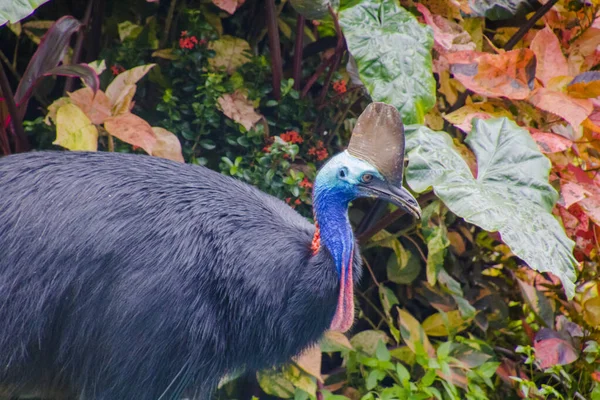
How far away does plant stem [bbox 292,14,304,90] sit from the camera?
273cm

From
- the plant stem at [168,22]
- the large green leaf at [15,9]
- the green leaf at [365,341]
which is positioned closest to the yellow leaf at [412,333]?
the green leaf at [365,341]

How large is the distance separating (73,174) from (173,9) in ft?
3.55

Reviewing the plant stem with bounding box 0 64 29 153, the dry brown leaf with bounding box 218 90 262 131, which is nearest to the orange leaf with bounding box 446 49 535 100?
the dry brown leaf with bounding box 218 90 262 131

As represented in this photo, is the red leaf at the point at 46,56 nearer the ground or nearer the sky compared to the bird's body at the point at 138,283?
nearer the sky

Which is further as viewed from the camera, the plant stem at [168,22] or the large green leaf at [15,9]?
the plant stem at [168,22]

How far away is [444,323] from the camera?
9.25 ft

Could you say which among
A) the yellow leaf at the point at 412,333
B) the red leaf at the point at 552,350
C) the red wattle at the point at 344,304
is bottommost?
the red leaf at the point at 552,350

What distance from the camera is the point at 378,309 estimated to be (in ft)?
9.99

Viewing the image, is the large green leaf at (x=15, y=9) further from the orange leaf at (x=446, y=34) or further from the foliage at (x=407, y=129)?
the orange leaf at (x=446, y=34)

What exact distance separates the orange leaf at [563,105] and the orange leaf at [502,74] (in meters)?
0.04

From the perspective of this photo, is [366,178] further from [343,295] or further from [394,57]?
[394,57]

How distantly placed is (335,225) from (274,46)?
88 centimetres

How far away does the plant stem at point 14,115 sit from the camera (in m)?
2.38

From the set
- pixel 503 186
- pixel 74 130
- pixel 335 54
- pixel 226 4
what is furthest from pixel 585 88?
pixel 74 130
